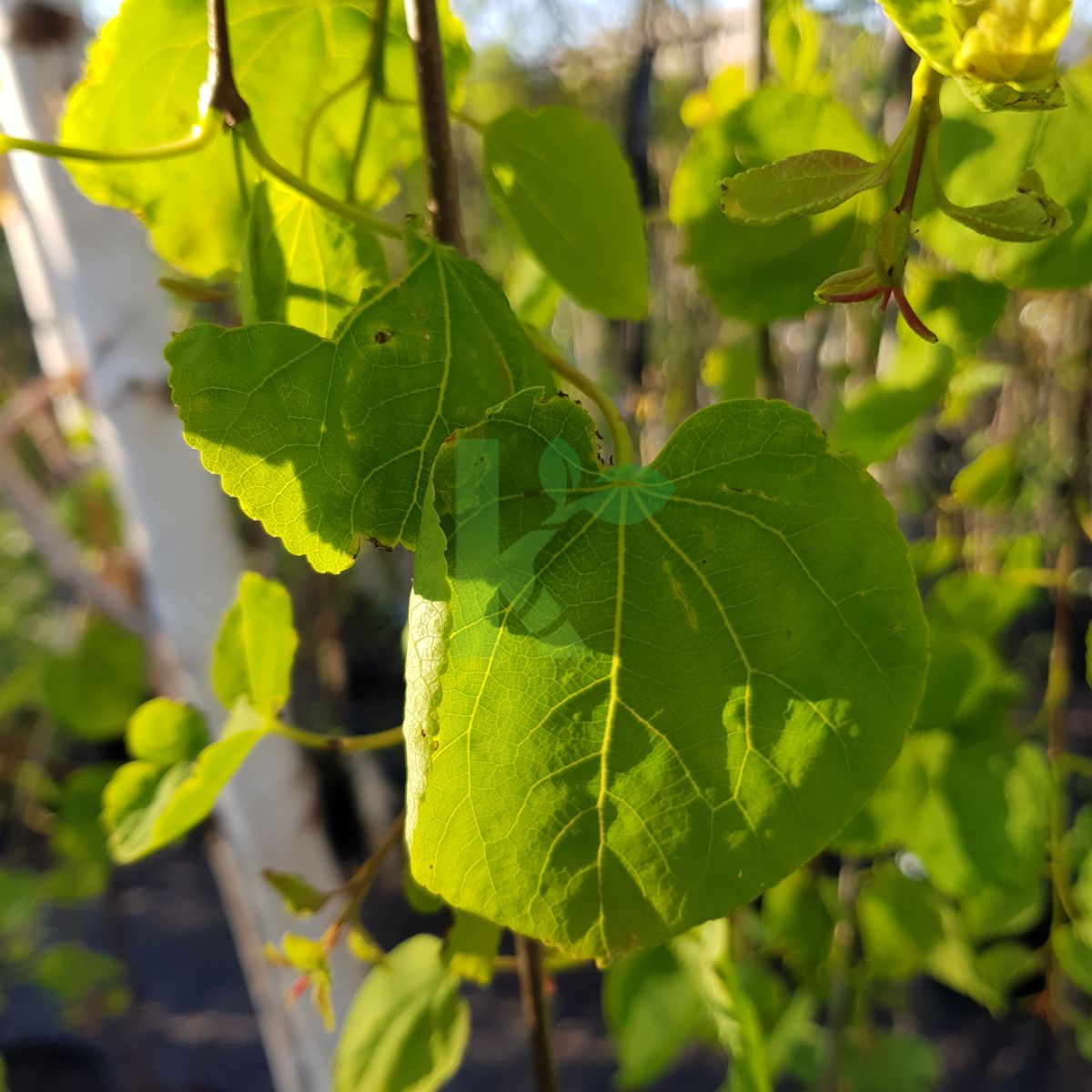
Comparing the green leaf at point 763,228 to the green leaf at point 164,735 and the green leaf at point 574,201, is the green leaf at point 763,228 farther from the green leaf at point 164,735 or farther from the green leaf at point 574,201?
the green leaf at point 164,735

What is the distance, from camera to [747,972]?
0.78 metres

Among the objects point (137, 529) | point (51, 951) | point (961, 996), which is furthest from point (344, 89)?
point (961, 996)

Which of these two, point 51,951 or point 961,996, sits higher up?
point 51,951

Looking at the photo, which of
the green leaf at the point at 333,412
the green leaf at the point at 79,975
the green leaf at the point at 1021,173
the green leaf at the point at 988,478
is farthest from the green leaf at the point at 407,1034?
the green leaf at the point at 79,975

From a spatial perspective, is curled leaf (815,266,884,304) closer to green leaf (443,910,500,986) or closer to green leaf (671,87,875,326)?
green leaf (671,87,875,326)

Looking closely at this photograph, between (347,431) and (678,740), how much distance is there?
0.11 meters

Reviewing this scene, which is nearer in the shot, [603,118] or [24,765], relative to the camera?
[24,765]

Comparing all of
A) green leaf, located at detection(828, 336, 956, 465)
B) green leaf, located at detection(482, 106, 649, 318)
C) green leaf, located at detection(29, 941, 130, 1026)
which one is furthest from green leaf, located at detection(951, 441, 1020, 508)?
green leaf, located at detection(29, 941, 130, 1026)

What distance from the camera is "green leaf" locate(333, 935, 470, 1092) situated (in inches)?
16.6

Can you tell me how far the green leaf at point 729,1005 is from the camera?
1.23 ft

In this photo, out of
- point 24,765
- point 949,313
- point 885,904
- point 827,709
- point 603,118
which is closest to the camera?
point 827,709

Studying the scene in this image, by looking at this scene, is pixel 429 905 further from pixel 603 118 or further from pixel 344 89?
pixel 603 118

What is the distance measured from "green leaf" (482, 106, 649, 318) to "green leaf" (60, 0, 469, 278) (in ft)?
0.16

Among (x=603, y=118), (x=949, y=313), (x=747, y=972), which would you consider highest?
(x=949, y=313)
